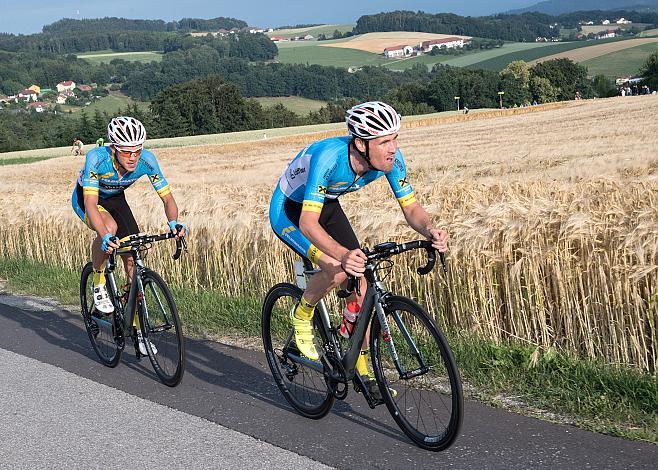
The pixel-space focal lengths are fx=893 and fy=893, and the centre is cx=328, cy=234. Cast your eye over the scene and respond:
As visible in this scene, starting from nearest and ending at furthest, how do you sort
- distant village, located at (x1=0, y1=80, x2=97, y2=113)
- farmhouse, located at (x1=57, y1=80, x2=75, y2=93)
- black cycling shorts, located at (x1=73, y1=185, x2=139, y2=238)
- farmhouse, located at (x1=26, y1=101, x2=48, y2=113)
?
black cycling shorts, located at (x1=73, y1=185, x2=139, y2=238) < farmhouse, located at (x1=26, y1=101, x2=48, y2=113) < distant village, located at (x1=0, y1=80, x2=97, y2=113) < farmhouse, located at (x1=57, y1=80, x2=75, y2=93)

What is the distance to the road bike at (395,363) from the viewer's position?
16.0 feet

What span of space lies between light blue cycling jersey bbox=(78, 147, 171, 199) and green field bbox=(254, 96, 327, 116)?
414 ft

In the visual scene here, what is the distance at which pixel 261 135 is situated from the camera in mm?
83125

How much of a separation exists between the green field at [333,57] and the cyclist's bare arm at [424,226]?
530ft

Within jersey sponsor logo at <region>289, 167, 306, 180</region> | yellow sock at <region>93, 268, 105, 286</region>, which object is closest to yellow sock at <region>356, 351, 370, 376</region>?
jersey sponsor logo at <region>289, 167, 306, 180</region>

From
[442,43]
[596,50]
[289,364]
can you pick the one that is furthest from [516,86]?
[289,364]

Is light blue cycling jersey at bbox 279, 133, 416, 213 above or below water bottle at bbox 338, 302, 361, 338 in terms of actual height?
above

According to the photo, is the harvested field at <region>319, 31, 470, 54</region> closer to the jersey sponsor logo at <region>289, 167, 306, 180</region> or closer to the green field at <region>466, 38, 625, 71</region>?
the green field at <region>466, 38, 625, 71</region>

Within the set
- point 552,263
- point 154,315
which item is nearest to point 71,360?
point 154,315

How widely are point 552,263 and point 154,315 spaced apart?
124 inches

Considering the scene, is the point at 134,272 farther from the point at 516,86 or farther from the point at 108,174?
the point at 516,86

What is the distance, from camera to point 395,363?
5.18m

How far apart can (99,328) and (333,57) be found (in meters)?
169

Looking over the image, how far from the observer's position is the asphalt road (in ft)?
15.9
